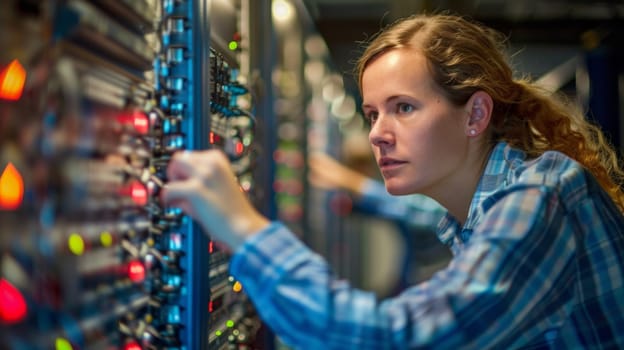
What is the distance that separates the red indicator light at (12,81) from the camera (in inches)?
32.0

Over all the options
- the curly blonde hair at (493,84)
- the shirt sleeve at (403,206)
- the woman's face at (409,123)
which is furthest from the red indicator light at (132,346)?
the shirt sleeve at (403,206)

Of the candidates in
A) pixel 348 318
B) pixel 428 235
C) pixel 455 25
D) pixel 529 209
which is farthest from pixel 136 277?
pixel 428 235

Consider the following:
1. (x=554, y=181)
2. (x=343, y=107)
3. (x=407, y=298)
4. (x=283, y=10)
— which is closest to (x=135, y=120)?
(x=407, y=298)

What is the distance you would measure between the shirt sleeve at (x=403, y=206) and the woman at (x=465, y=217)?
1.62 m

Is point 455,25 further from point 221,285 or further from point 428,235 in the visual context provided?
point 428,235

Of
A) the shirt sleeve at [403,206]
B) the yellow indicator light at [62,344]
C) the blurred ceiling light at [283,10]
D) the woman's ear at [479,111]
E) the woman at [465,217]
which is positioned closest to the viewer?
the yellow indicator light at [62,344]

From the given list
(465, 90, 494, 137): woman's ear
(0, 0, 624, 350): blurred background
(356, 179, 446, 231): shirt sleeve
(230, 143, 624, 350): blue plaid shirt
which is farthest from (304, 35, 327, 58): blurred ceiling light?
(230, 143, 624, 350): blue plaid shirt

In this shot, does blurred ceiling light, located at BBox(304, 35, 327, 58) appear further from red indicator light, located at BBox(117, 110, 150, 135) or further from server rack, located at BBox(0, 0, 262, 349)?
red indicator light, located at BBox(117, 110, 150, 135)

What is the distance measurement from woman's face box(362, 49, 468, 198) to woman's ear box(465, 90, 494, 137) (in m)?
0.04

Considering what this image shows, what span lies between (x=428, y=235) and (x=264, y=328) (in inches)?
152

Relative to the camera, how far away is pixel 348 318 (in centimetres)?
101

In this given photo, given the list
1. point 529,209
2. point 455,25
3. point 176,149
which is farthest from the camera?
point 455,25

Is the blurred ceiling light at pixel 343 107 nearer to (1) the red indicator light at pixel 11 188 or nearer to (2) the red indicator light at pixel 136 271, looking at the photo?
(2) the red indicator light at pixel 136 271

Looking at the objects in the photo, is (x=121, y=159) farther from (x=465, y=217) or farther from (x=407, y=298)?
(x=465, y=217)
